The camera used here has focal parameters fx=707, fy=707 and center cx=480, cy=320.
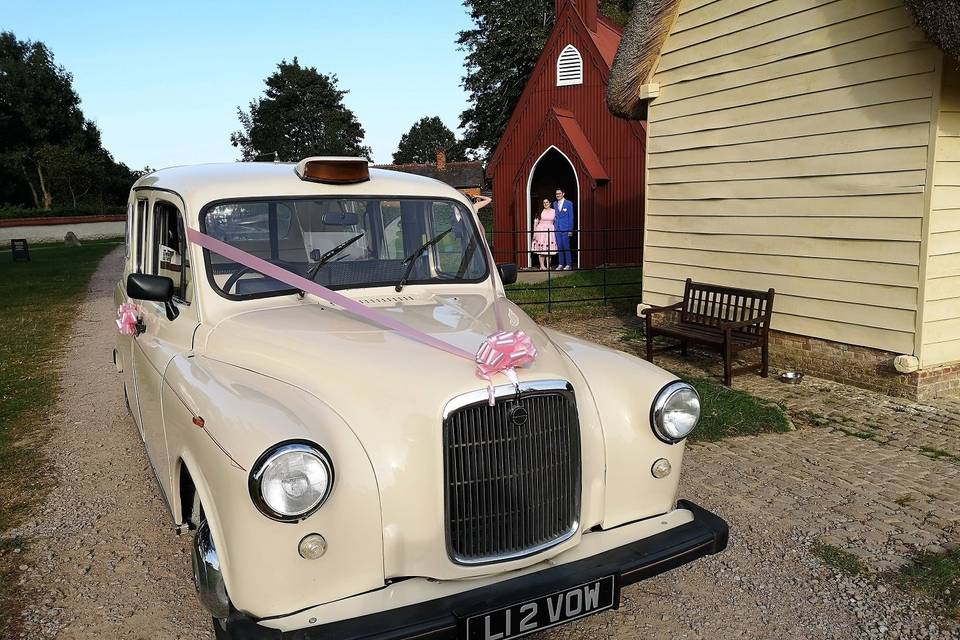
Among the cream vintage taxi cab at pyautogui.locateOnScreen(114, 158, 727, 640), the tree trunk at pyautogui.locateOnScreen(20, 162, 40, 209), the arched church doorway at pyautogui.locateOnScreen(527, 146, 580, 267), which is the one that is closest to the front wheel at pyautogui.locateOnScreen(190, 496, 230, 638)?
the cream vintage taxi cab at pyautogui.locateOnScreen(114, 158, 727, 640)

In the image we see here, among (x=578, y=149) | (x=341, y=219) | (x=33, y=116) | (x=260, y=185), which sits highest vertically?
(x=33, y=116)

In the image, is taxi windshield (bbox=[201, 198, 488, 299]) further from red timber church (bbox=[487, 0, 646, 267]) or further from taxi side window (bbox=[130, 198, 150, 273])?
red timber church (bbox=[487, 0, 646, 267])

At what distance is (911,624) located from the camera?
3189 mm

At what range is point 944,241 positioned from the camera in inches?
247

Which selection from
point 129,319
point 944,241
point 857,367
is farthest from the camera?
point 857,367

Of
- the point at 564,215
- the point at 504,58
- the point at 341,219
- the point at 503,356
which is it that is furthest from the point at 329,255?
the point at 504,58

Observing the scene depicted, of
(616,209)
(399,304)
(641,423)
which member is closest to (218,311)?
(399,304)

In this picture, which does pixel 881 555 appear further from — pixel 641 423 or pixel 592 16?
pixel 592 16

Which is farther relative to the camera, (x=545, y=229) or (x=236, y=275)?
(x=545, y=229)

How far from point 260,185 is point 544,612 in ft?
8.41

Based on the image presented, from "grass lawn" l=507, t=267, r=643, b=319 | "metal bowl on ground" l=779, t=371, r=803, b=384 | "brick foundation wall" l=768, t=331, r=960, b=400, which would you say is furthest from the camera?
"grass lawn" l=507, t=267, r=643, b=319

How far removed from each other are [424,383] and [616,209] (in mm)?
16118

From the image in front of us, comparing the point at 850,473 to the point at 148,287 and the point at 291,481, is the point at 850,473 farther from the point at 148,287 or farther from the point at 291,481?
the point at 148,287

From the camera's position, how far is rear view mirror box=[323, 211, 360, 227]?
3.83 metres
